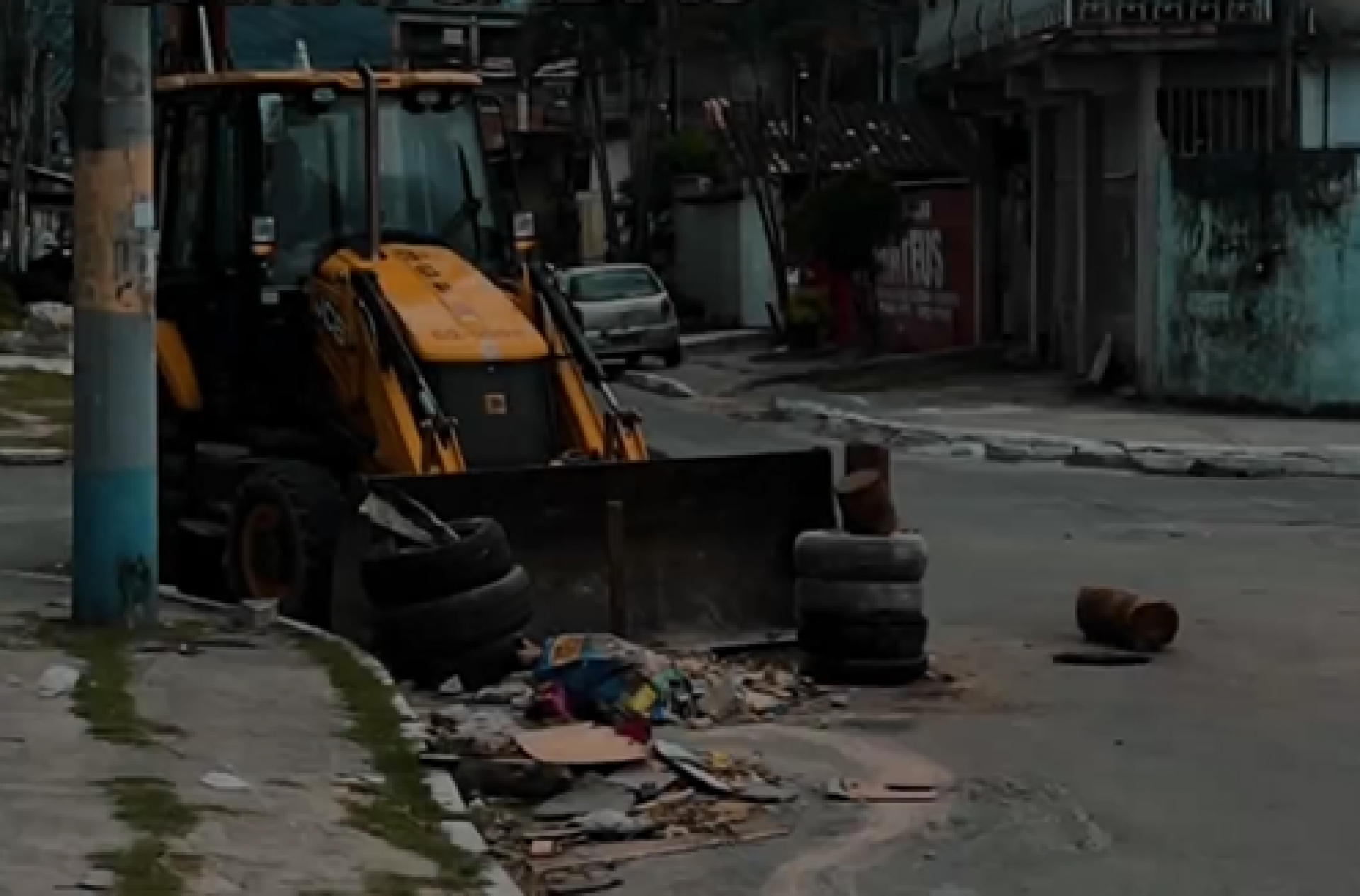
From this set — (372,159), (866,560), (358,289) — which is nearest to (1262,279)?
(372,159)

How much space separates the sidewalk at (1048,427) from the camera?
2473 centimetres

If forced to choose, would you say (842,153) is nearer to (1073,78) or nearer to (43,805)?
(1073,78)

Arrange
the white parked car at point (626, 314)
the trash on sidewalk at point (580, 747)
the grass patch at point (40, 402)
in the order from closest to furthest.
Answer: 1. the trash on sidewalk at point (580, 747)
2. the grass patch at point (40, 402)
3. the white parked car at point (626, 314)

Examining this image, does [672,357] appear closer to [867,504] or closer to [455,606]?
[867,504]

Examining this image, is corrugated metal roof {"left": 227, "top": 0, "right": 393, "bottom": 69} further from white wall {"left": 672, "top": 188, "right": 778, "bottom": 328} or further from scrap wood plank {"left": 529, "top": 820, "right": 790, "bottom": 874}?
white wall {"left": 672, "top": 188, "right": 778, "bottom": 328}

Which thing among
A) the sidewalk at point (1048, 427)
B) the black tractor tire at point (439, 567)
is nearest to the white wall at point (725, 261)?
the sidewalk at point (1048, 427)

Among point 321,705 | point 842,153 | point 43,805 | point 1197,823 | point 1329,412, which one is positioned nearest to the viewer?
point 43,805

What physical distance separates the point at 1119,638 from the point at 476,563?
11.9 ft

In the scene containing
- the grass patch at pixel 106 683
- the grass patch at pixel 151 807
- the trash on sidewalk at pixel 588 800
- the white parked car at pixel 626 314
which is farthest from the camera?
the white parked car at pixel 626 314

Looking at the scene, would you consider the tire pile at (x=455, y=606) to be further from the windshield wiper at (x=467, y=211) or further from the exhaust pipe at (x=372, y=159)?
the windshield wiper at (x=467, y=211)

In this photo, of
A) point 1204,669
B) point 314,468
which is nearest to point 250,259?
point 314,468

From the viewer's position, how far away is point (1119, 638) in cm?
1365

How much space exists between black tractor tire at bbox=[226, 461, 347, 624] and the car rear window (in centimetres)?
2858

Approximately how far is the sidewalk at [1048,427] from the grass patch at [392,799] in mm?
14486
